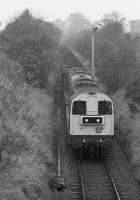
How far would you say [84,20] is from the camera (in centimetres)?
11731

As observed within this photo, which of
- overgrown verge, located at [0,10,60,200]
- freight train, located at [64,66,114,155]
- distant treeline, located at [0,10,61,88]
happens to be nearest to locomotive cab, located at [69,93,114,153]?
freight train, located at [64,66,114,155]

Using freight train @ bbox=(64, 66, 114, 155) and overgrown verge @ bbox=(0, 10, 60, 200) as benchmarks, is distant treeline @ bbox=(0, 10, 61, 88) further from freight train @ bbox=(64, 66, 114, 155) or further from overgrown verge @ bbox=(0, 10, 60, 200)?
freight train @ bbox=(64, 66, 114, 155)

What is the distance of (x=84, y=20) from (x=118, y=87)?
289ft

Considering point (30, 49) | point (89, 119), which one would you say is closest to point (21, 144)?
point (89, 119)

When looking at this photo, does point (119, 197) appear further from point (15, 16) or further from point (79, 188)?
point (15, 16)

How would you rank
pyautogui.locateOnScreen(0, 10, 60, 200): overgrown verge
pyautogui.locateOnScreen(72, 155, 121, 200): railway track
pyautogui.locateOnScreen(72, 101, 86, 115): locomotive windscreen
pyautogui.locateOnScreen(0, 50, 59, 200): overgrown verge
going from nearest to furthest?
pyautogui.locateOnScreen(0, 50, 59, 200): overgrown verge → pyautogui.locateOnScreen(0, 10, 60, 200): overgrown verge → pyautogui.locateOnScreen(72, 155, 121, 200): railway track → pyautogui.locateOnScreen(72, 101, 86, 115): locomotive windscreen

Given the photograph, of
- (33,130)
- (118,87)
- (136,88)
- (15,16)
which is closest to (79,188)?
(33,130)

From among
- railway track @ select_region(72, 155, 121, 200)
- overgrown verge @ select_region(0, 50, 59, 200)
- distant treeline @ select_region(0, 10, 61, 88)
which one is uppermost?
distant treeline @ select_region(0, 10, 61, 88)

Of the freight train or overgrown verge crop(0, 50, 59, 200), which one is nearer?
overgrown verge crop(0, 50, 59, 200)

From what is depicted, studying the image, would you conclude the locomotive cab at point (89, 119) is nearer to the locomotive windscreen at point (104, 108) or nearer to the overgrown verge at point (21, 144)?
the locomotive windscreen at point (104, 108)

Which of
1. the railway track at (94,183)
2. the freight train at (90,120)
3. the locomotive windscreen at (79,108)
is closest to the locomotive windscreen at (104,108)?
the freight train at (90,120)

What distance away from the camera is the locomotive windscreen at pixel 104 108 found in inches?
715

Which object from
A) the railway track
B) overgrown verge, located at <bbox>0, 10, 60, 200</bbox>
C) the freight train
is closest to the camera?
overgrown verge, located at <bbox>0, 10, 60, 200</bbox>

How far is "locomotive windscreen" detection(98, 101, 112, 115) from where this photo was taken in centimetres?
1817
